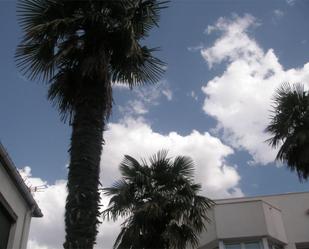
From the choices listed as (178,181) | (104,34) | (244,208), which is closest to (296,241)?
(244,208)

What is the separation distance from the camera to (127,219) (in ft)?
47.8

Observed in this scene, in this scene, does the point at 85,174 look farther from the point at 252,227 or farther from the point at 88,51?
the point at 252,227

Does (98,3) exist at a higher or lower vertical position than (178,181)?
higher

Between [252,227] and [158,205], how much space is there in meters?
6.17

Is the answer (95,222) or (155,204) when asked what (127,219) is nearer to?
(155,204)

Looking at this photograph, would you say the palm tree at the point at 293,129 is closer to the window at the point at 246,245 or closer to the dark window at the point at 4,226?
the window at the point at 246,245

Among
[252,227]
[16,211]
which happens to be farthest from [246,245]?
[16,211]

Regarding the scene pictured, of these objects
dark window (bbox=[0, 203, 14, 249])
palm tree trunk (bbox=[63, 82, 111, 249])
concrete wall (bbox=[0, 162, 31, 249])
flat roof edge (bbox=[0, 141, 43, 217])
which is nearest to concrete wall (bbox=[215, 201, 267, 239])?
flat roof edge (bbox=[0, 141, 43, 217])

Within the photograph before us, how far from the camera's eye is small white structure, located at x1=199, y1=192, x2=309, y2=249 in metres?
18.5

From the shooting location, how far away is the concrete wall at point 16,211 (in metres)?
12.1

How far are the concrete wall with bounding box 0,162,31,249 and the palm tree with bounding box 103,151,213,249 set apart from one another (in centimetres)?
257

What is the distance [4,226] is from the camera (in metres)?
12.5

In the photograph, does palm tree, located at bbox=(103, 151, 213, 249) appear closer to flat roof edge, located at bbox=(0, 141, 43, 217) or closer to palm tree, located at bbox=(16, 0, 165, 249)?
flat roof edge, located at bbox=(0, 141, 43, 217)

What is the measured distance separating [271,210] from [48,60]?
43.5ft
